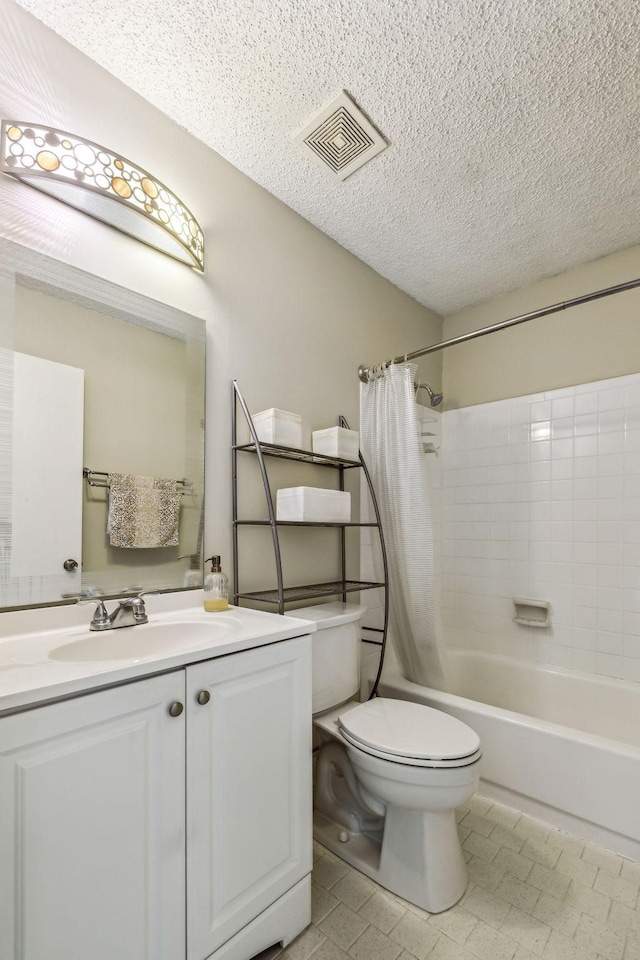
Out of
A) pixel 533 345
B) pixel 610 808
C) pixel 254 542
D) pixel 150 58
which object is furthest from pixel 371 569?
pixel 150 58

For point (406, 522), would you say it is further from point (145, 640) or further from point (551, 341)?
point (551, 341)

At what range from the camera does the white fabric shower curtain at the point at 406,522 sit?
1.95 m

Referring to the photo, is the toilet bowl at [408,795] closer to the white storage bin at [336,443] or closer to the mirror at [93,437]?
the mirror at [93,437]

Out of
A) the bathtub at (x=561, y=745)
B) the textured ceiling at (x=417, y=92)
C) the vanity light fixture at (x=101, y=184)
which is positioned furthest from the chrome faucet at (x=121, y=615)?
the textured ceiling at (x=417, y=92)

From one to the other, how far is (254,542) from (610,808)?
5.01 feet

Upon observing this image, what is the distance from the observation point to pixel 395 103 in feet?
4.67

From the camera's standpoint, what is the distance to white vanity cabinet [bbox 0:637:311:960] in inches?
28.8

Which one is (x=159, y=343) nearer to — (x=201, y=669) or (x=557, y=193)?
(x=201, y=669)

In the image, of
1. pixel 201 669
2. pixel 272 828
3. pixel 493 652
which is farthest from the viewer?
pixel 493 652

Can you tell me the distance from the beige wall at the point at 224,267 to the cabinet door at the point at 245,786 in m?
0.56

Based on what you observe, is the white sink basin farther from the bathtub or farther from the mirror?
the bathtub

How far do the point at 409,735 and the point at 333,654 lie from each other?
0.34 m

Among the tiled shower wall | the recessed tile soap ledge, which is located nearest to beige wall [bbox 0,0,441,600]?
the tiled shower wall

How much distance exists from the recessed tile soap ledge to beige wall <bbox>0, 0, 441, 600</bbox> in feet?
3.61
